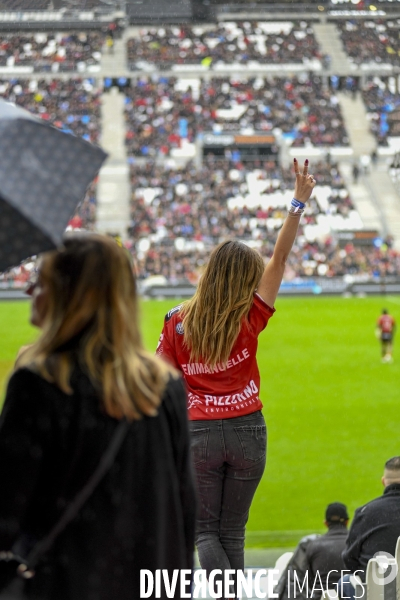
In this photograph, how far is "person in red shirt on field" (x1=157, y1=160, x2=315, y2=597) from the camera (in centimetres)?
261

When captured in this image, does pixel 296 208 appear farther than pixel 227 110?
No

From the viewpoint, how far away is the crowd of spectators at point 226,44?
36625 millimetres

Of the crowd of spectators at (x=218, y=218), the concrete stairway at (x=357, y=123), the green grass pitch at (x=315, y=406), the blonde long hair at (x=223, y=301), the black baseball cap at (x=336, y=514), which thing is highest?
the concrete stairway at (x=357, y=123)

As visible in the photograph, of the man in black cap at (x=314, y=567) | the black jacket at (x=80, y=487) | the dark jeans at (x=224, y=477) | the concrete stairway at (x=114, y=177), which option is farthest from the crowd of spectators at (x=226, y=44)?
the black jacket at (x=80, y=487)

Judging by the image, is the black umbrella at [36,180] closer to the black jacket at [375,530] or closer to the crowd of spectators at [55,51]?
the black jacket at [375,530]

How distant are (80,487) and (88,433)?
9cm

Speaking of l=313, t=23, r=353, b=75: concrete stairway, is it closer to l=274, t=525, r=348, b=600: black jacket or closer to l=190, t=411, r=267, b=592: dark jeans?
l=274, t=525, r=348, b=600: black jacket

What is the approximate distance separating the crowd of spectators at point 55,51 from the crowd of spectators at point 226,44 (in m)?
1.62

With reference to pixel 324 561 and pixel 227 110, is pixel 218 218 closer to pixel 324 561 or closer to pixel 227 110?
pixel 227 110

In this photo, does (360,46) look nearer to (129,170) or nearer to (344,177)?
(344,177)

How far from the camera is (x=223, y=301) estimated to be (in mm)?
2611

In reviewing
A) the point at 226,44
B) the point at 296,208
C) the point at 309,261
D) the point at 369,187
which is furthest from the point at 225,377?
the point at 226,44

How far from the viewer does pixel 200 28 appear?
3878 cm

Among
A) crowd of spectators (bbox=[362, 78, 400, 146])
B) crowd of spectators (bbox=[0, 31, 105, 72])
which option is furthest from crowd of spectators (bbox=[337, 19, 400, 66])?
crowd of spectators (bbox=[0, 31, 105, 72])
